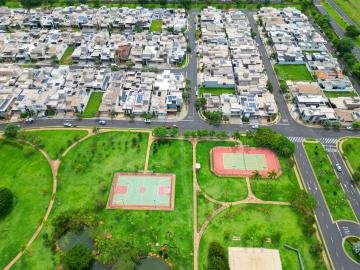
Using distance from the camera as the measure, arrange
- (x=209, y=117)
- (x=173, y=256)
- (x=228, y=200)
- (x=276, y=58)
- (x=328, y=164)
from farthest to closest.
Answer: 1. (x=276, y=58)
2. (x=209, y=117)
3. (x=328, y=164)
4. (x=228, y=200)
5. (x=173, y=256)

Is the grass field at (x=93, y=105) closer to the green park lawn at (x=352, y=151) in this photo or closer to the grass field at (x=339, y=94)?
the green park lawn at (x=352, y=151)

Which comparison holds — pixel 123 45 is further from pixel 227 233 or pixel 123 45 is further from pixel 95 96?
pixel 227 233

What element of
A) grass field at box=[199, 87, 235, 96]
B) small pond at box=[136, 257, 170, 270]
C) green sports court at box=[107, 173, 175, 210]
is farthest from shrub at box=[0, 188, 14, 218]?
grass field at box=[199, 87, 235, 96]

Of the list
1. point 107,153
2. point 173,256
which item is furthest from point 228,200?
point 107,153

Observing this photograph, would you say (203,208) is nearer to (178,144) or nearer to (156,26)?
(178,144)

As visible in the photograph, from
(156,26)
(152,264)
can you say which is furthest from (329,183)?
(156,26)

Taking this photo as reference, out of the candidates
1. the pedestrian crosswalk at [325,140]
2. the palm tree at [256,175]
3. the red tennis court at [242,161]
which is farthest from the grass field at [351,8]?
the palm tree at [256,175]

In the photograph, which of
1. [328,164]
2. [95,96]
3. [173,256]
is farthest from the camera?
[95,96]
